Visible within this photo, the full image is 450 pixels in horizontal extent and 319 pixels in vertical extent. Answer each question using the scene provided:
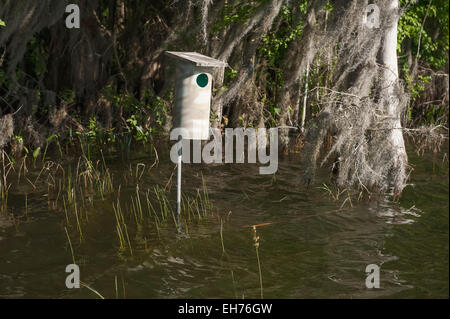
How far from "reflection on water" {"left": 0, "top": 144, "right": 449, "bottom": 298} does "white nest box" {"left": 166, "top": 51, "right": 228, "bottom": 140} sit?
1.05 metres

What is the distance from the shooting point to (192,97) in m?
6.74

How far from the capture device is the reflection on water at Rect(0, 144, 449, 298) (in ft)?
17.4

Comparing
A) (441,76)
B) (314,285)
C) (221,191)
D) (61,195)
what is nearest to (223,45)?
(221,191)

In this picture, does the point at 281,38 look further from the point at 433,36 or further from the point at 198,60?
the point at 198,60

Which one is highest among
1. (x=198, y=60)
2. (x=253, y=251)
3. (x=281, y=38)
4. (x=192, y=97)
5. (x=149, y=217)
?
(x=281, y=38)

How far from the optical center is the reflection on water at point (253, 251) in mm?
5312

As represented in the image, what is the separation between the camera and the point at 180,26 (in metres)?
9.52

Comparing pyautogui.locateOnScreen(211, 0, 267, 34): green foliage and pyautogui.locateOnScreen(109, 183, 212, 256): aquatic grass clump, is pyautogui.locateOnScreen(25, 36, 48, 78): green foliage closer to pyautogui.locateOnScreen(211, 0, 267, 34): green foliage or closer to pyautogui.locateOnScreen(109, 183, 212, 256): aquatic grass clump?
pyautogui.locateOnScreen(211, 0, 267, 34): green foliage

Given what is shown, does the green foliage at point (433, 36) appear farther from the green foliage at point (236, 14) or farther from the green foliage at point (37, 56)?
the green foliage at point (37, 56)

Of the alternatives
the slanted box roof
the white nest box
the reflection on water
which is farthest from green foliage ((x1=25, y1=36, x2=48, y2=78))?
the white nest box

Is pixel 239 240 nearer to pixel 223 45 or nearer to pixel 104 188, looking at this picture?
pixel 104 188

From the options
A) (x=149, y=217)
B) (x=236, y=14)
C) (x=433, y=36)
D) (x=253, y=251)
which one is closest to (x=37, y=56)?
(x=236, y=14)

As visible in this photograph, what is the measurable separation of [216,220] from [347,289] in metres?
2.05

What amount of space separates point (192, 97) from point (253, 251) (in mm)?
1749
